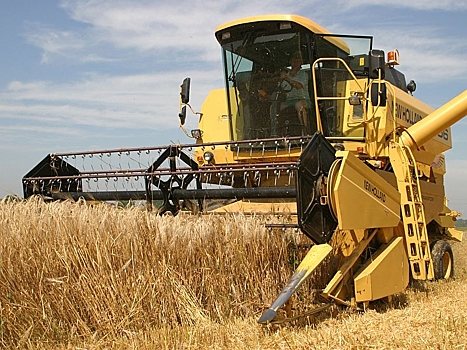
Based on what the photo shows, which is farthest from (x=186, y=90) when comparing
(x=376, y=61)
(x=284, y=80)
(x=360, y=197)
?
(x=360, y=197)

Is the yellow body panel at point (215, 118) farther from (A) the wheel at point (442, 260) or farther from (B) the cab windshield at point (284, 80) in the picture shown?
(A) the wheel at point (442, 260)

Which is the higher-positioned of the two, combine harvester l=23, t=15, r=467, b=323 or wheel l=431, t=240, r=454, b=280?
combine harvester l=23, t=15, r=467, b=323

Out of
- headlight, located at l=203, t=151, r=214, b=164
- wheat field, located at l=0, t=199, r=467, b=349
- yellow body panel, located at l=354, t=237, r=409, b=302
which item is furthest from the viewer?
headlight, located at l=203, t=151, r=214, b=164

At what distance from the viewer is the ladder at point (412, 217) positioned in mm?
5379

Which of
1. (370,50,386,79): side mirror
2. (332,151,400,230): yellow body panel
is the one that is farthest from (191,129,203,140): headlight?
(332,151,400,230): yellow body panel

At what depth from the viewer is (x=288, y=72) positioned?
6.38 meters

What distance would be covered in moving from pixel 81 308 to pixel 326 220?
6.26 ft

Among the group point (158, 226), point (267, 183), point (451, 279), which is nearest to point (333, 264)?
point (267, 183)

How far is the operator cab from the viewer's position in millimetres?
6199

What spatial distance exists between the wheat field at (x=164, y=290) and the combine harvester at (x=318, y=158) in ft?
1.49

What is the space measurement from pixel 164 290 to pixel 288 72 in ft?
10.2

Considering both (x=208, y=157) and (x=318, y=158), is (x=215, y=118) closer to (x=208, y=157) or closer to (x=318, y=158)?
(x=208, y=157)

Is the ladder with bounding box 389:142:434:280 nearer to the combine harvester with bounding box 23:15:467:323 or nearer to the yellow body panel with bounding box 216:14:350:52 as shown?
the combine harvester with bounding box 23:15:467:323

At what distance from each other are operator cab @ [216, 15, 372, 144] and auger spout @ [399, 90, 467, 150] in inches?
20.3
